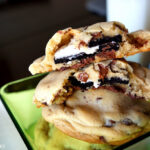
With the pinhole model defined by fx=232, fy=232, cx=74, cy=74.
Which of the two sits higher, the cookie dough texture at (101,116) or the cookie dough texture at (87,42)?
the cookie dough texture at (87,42)

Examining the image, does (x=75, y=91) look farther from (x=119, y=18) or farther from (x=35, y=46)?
(x=35, y=46)

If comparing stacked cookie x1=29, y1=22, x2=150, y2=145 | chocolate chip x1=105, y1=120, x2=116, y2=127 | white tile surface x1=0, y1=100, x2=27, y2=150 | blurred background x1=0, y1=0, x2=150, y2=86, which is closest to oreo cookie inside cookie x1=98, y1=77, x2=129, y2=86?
stacked cookie x1=29, y1=22, x2=150, y2=145

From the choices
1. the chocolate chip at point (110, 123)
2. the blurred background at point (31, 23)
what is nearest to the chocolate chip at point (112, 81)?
the chocolate chip at point (110, 123)

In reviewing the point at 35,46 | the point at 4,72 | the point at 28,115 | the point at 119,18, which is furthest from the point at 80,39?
the point at 35,46

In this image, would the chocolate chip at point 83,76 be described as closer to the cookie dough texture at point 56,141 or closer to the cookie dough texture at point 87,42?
Result: the cookie dough texture at point 87,42

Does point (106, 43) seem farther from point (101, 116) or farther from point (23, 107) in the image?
point (23, 107)

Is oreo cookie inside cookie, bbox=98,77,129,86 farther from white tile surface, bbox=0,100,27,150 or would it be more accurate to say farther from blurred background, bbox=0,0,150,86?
blurred background, bbox=0,0,150,86
